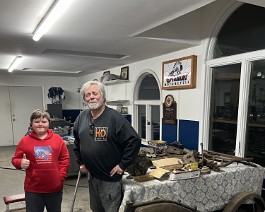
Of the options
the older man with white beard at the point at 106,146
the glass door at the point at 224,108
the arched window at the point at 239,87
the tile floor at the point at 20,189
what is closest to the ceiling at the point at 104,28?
the arched window at the point at 239,87

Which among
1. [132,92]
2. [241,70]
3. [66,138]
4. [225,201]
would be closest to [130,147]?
[225,201]

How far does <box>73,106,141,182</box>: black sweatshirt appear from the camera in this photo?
1936 millimetres

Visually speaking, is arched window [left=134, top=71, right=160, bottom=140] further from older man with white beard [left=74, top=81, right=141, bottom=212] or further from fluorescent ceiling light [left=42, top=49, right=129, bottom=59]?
older man with white beard [left=74, top=81, right=141, bottom=212]

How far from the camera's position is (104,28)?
2.83m

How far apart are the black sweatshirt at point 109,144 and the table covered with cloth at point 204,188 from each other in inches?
9.2

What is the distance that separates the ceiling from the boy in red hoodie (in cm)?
108

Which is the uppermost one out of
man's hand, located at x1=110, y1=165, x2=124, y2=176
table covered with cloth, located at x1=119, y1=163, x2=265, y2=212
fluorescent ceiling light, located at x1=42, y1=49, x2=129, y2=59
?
fluorescent ceiling light, located at x1=42, y1=49, x2=129, y2=59

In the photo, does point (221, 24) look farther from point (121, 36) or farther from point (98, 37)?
point (98, 37)

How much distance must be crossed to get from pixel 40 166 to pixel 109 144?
2.28 feet

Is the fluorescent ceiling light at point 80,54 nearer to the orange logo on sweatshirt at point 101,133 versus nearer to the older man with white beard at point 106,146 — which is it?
the older man with white beard at point 106,146

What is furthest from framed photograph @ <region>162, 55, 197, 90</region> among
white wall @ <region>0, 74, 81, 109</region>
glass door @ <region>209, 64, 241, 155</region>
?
white wall @ <region>0, 74, 81, 109</region>

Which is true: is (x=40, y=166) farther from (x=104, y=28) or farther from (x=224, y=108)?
(x=224, y=108)

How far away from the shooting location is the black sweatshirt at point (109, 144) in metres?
1.94

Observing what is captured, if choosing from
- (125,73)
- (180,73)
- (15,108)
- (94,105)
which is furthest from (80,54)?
(15,108)
